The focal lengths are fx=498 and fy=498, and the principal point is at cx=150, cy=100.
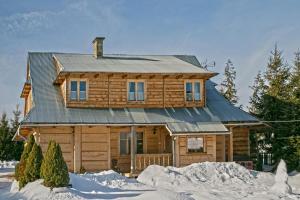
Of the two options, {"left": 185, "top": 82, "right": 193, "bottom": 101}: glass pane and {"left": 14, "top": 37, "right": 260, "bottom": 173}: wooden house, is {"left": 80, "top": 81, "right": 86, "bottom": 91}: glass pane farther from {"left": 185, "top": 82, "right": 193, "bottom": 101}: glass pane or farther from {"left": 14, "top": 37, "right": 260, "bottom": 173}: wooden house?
{"left": 185, "top": 82, "right": 193, "bottom": 101}: glass pane

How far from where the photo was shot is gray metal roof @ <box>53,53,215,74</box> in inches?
1167

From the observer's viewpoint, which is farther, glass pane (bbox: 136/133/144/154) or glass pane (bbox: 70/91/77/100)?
glass pane (bbox: 136/133/144/154)

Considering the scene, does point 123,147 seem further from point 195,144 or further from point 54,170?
point 54,170

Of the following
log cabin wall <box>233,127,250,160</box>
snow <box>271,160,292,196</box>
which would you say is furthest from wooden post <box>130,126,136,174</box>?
snow <box>271,160,292,196</box>

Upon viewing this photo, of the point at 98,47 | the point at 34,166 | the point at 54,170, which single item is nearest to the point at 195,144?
the point at 98,47

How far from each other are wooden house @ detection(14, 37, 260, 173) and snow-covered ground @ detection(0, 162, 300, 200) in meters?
2.35

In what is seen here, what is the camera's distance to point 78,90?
29.1m

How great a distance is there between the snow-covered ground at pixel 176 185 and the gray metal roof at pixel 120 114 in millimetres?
3016

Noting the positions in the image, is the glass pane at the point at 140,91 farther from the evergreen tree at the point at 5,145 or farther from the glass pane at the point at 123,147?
the evergreen tree at the point at 5,145

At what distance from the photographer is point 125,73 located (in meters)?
29.3


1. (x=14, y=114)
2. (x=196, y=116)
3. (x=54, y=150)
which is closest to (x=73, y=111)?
(x=196, y=116)

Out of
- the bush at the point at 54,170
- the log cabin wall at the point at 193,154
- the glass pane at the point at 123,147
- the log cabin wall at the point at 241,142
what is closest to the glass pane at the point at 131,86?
the glass pane at the point at 123,147

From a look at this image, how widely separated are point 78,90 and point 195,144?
7.49 metres

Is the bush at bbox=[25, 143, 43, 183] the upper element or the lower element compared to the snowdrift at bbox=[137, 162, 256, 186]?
upper
